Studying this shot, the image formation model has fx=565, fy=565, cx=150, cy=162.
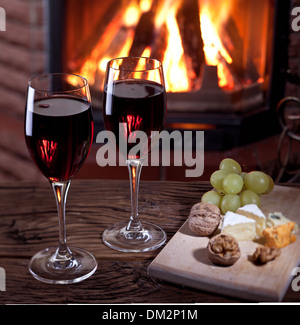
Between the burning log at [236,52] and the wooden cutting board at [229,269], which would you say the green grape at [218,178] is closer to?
the wooden cutting board at [229,269]

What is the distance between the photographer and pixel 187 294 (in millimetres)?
483

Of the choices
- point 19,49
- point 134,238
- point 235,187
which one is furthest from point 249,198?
point 19,49

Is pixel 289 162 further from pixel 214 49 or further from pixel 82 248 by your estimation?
pixel 214 49

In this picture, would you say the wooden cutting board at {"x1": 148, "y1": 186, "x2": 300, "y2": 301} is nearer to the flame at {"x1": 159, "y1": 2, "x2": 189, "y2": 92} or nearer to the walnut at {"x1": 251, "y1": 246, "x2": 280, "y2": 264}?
the walnut at {"x1": 251, "y1": 246, "x2": 280, "y2": 264}

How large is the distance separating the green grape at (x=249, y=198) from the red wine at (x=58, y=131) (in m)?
0.16

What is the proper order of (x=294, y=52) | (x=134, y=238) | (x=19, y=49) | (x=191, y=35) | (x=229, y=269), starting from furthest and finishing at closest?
1. (x=19, y=49)
2. (x=191, y=35)
3. (x=294, y=52)
4. (x=134, y=238)
5. (x=229, y=269)

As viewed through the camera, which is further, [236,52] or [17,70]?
[17,70]

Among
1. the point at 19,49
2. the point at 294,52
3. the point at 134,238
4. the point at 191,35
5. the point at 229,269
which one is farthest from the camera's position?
the point at 19,49

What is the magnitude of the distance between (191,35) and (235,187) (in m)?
0.93

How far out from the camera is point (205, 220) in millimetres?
518

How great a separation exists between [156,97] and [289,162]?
0.25m

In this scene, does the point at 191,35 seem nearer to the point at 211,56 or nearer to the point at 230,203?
the point at 211,56

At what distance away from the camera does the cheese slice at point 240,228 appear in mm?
496
